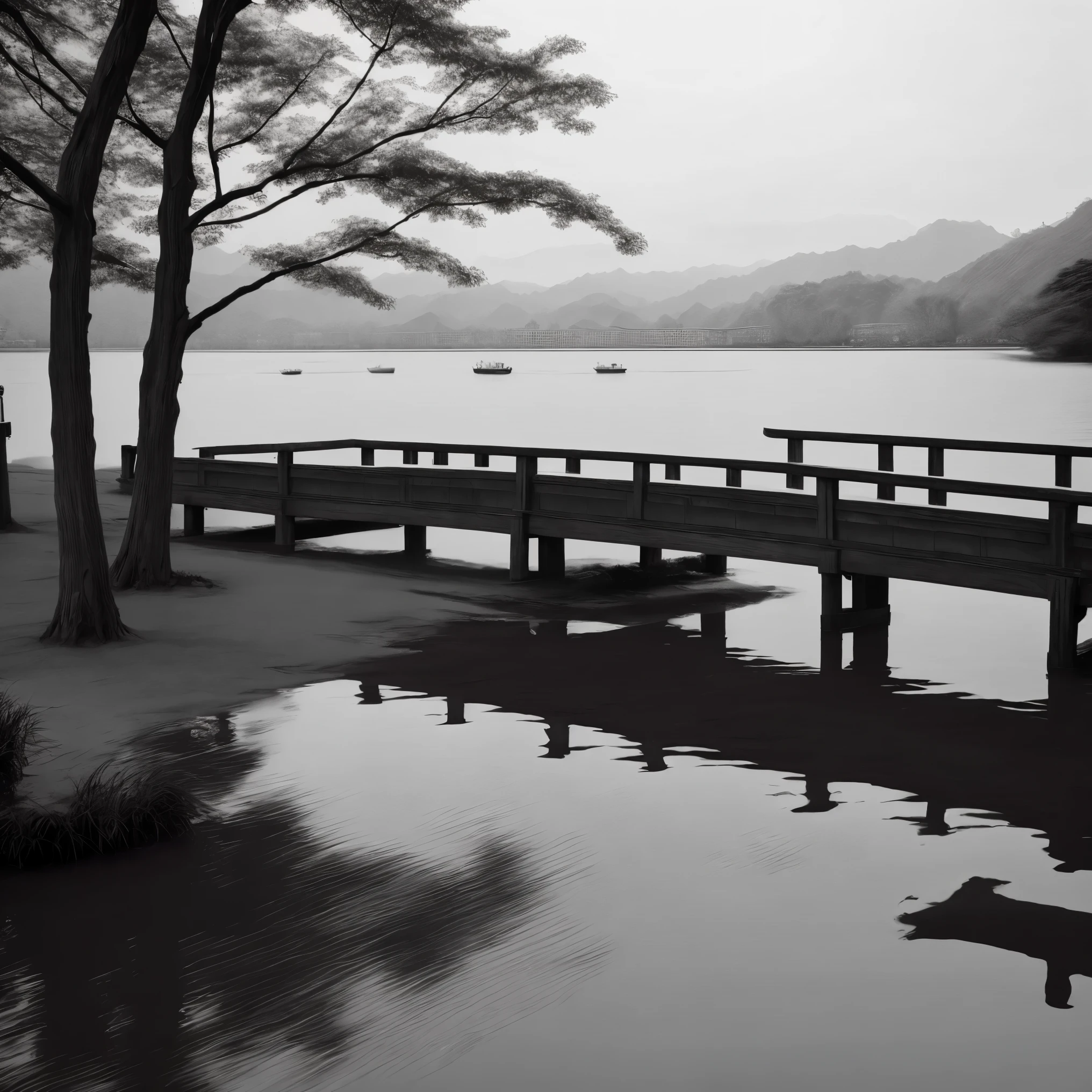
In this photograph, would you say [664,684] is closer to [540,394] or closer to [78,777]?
[78,777]

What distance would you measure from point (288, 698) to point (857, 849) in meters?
5.06

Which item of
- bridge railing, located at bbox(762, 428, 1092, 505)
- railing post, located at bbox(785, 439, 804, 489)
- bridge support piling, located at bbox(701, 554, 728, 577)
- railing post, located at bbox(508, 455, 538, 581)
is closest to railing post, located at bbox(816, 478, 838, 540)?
bridge railing, located at bbox(762, 428, 1092, 505)

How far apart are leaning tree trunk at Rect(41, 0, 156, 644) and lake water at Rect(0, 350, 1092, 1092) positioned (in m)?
2.60

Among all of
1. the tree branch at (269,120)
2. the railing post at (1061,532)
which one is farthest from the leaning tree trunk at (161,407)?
the railing post at (1061,532)

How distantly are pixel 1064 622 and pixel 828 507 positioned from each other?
2.81m

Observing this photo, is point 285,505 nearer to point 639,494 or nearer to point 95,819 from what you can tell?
point 639,494

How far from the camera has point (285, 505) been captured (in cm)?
1905

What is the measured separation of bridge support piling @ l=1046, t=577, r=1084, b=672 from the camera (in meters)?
11.7

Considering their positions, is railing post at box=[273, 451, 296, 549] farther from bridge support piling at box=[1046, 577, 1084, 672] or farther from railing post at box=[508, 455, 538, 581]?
Result: bridge support piling at box=[1046, 577, 1084, 672]

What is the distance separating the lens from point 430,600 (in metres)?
15.2

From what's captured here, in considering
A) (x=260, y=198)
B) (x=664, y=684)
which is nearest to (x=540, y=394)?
(x=260, y=198)

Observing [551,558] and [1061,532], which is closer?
[1061,532]

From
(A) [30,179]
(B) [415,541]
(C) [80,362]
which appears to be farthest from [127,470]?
(A) [30,179]

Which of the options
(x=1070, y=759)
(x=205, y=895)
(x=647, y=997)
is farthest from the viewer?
(x=1070, y=759)
